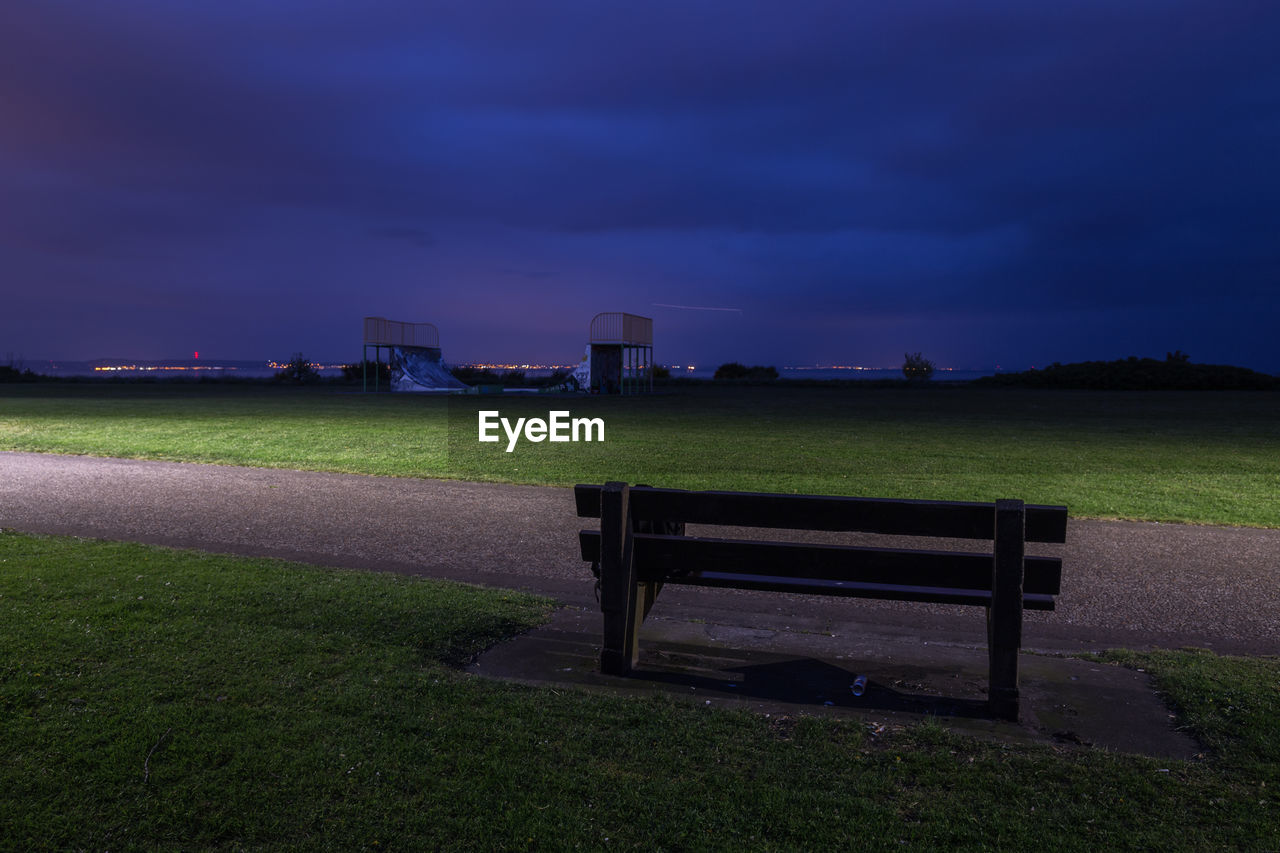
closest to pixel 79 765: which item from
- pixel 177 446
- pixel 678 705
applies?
pixel 678 705

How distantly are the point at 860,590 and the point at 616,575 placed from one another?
1.26 meters

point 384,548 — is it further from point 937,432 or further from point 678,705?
point 937,432

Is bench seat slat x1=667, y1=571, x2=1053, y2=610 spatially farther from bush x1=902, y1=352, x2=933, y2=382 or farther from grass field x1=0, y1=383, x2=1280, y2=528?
bush x1=902, y1=352, x2=933, y2=382

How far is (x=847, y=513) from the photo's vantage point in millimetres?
4004

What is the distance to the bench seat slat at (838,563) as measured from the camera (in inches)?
155

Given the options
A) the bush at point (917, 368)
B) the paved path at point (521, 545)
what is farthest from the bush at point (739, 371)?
the paved path at point (521, 545)

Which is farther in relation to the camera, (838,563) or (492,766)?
(838,563)

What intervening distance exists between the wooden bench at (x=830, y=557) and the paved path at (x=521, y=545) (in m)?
A: 1.03

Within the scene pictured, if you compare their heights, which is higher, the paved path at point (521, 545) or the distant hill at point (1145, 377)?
the distant hill at point (1145, 377)

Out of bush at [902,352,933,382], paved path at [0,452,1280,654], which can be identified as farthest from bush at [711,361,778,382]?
paved path at [0,452,1280,654]

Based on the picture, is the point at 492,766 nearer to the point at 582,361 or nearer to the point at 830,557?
the point at 830,557

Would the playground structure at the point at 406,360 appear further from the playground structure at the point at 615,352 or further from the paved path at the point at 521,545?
the paved path at the point at 521,545

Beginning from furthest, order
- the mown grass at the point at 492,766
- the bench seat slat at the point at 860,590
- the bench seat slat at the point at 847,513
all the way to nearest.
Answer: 1. the bench seat slat at the point at 860,590
2. the bench seat slat at the point at 847,513
3. the mown grass at the point at 492,766

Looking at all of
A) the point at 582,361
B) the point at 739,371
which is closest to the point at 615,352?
the point at 582,361
